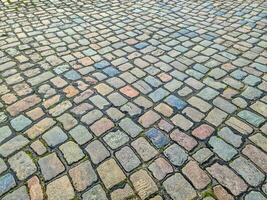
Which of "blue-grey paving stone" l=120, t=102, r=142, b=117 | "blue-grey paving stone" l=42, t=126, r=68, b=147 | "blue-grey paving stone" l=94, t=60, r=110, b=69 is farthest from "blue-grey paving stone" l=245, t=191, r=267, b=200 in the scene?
"blue-grey paving stone" l=94, t=60, r=110, b=69

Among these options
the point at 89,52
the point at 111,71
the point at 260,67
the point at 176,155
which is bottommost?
the point at 89,52

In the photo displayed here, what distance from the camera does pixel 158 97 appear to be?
11.4ft

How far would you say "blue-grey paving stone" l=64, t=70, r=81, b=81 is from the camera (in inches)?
152

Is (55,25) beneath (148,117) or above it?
beneath

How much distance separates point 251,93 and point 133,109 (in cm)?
150

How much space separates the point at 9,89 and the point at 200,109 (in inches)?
95.2

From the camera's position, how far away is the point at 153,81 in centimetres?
379

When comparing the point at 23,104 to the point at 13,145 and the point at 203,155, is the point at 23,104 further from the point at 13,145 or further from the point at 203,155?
the point at 203,155

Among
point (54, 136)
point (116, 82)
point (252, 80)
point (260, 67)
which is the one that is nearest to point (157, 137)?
point (54, 136)

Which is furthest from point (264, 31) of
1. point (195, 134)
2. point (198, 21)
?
point (195, 134)

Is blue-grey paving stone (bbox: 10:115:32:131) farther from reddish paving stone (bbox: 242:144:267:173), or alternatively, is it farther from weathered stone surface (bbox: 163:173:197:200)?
reddish paving stone (bbox: 242:144:267:173)

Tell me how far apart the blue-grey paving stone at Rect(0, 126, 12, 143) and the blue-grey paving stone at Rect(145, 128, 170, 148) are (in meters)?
1.45

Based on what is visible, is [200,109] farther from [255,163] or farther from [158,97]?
[255,163]

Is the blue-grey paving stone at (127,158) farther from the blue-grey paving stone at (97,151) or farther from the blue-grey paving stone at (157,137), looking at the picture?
the blue-grey paving stone at (157,137)
